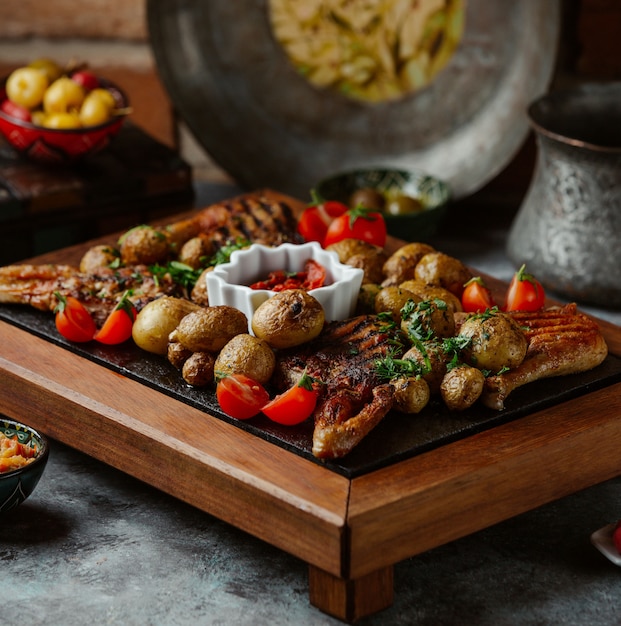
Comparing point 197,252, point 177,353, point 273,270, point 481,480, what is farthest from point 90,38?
point 481,480

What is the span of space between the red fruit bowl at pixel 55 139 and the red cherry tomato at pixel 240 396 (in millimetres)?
1389

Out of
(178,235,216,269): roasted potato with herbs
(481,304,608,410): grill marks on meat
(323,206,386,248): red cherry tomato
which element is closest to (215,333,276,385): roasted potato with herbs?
(481,304,608,410): grill marks on meat

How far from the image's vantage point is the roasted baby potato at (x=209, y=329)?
225cm

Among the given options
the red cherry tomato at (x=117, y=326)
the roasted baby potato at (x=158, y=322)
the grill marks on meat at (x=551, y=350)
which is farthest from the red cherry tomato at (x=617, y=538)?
the red cherry tomato at (x=117, y=326)

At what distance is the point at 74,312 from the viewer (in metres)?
2.43

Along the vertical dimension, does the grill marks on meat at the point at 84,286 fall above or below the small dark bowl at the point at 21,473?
above

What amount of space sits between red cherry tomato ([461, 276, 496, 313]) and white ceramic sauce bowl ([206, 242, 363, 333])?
0.23 meters

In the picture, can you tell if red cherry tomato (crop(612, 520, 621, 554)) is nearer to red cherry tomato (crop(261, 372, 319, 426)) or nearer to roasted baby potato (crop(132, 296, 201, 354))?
red cherry tomato (crop(261, 372, 319, 426))

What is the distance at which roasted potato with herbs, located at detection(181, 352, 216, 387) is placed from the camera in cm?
223

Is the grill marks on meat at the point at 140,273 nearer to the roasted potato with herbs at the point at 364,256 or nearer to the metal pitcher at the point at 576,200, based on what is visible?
the roasted potato with herbs at the point at 364,256

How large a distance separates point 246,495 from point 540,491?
523mm

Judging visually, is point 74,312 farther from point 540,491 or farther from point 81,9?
point 81,9

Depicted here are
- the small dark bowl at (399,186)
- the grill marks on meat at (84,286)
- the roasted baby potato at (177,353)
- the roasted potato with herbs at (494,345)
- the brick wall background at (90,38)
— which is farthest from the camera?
the brick wall background at (90,38)

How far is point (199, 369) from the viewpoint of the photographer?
2.23 meters
